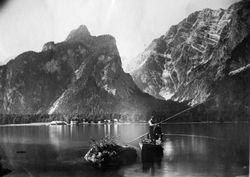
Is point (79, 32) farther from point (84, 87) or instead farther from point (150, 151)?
point (84, 87)

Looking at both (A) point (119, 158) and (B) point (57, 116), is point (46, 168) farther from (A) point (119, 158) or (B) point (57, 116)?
(B) point (57, 116)

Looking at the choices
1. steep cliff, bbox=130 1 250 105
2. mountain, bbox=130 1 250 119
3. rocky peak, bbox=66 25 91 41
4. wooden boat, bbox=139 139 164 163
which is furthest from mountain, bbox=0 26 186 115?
wooden boat, bbox=139 139 164 163

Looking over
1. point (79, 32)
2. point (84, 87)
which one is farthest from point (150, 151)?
point (84, 87)

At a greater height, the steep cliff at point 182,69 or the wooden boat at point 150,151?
the steep cliff at point 182,69

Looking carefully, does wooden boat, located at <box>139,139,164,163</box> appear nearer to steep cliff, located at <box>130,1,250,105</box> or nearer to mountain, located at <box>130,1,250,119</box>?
mountain, located at <box>130,1,250,119</box>

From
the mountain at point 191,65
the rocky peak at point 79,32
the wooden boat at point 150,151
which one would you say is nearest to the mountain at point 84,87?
the mountain at point 191,65

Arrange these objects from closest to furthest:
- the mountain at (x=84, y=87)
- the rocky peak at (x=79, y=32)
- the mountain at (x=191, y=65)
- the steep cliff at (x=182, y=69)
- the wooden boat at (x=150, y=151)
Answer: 1. the rocky peak at (x=79, y=32)
2. the wooden boat at (x=150, y=151)
3. the mountain at (x=191, y=65)
4. the steep cliff at (x=182, y=69)
5. the mountain at (x=84, y=87)

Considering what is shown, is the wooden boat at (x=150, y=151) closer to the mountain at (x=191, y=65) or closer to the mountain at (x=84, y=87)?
the mountain at (x=191, y=65)

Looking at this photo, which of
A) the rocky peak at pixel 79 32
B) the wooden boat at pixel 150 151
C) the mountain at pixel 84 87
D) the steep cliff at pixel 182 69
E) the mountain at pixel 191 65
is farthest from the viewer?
the mountain at pixel 84 87

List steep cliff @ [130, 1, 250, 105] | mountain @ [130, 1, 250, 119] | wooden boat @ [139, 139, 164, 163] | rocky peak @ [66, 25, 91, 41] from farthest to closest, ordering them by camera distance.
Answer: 1. steep cliff @ [130, 1, 250, 105]
2. mountain @ [130, 1, 250, 119]
3. wooden boat @ [139, 139, 164, 163]
4. rocky peak @ [66, 25, 91, 41]

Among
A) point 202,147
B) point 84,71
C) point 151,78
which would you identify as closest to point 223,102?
point 202,147

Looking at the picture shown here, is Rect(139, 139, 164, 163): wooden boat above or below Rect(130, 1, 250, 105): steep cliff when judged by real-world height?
below
